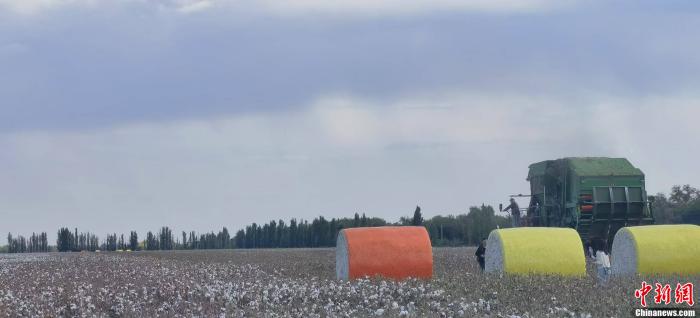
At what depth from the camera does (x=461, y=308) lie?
1495 centimetres

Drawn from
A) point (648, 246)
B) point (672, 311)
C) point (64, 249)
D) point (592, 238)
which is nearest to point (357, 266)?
point (648, 246)

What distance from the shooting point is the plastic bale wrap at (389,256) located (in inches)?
832

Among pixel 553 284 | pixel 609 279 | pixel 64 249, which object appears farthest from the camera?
pixel 64 249

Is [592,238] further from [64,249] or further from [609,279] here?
[64,249]

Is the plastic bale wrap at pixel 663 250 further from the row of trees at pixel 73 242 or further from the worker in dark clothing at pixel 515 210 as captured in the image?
the row of trees at pixel 73 242

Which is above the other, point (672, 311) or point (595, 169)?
point (595, 169)

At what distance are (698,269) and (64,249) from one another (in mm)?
80037

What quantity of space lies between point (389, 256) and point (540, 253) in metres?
3.68

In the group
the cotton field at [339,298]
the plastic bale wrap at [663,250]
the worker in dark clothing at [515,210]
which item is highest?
the worker in dark clothing at [515,210]

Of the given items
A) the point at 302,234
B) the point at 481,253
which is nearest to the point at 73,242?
the point at 302,234

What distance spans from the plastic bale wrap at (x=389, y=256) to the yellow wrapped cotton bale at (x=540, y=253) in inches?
82.3

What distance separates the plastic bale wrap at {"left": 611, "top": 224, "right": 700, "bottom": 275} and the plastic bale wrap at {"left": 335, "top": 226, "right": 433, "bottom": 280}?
16.1 ft

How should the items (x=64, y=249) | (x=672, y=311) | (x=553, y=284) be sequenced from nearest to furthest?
(x=672, y=311), (x=553, y=284), (x=64, y=249)

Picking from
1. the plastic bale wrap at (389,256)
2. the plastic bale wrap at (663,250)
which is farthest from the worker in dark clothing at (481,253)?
the plastic bale wrap at (389,256)
